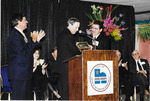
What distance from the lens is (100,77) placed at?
123 inches

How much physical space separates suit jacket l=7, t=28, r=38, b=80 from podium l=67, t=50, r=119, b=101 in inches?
24.3

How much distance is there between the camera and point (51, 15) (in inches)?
240

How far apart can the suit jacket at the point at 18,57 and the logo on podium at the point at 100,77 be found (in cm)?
92

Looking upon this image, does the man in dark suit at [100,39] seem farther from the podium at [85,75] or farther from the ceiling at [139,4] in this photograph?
the ceiling at [139,4]

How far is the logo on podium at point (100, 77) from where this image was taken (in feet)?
10.1

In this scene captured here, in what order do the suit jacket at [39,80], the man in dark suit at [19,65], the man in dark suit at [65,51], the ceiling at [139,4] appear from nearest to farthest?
the man in dark suit at [19,65], the man in dark suit at [65,51], the suit jacket at [39,80], the ceiling at [139,4]

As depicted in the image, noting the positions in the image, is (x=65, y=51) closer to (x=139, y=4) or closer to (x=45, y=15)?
Answer: (x=45, y=15)

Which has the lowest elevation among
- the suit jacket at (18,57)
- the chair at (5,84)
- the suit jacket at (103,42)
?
the chair at (5,84)

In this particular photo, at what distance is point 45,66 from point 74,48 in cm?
212

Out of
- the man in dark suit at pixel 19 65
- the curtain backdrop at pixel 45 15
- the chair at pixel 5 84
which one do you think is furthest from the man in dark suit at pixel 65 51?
the curtain backdrop at pixel 45 15

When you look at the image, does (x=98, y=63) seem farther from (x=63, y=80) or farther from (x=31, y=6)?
(x=31, y=6)

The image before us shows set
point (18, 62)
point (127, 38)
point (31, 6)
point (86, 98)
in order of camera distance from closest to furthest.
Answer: point (86, 98)
point (18, 62)
point (31, 6)
point (127, 38)

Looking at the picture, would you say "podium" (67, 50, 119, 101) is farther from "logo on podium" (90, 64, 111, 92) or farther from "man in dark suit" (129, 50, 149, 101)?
"man in dark suit" (129, 50, 149, 101)

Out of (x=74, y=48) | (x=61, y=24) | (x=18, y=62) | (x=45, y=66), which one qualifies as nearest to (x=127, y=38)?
(x=61, y=24)
